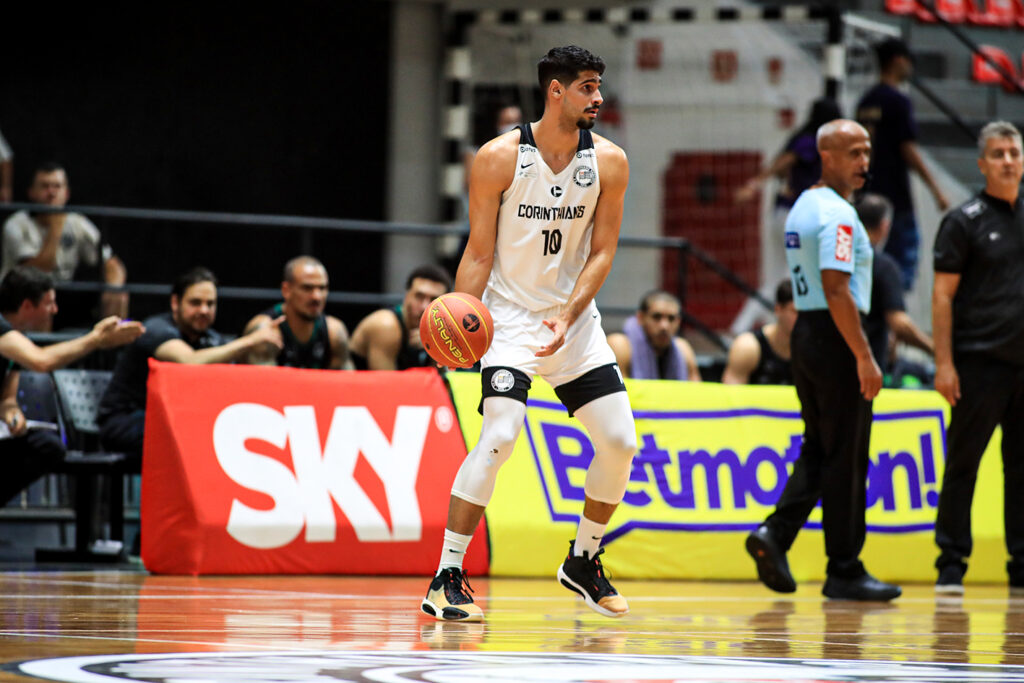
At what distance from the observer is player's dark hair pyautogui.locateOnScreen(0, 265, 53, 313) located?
9.31 metres

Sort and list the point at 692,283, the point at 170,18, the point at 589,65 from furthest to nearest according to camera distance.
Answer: the point at 692,283 < the point at 170,18 < the point at 589,65

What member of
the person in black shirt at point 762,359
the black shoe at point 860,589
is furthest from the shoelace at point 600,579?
the person in black shirt at point 762,359

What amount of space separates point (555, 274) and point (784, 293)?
201 inches

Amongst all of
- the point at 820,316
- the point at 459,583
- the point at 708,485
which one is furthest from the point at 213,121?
the point at 459,583

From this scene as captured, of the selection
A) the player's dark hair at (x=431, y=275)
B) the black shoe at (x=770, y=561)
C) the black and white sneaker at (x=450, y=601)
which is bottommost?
the black shoe at (x=770, y=561)

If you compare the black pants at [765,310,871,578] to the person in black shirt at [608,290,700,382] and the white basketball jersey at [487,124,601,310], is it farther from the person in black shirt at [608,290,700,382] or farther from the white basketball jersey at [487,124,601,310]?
the person in black shirt at [608,290,700,382]

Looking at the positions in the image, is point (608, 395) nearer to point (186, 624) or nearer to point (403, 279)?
point (186, 624)

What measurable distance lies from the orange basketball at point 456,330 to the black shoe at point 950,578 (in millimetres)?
4019

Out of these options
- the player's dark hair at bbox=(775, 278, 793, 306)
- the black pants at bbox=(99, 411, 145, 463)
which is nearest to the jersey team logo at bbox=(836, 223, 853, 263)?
the player's dark hair at bbox=(775, 278, 793, 306)

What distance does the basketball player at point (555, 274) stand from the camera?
5785 mm

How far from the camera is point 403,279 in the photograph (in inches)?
635

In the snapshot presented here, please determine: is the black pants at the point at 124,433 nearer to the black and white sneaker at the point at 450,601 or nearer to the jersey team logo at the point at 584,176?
the black and white sneaker at the point at 450,601

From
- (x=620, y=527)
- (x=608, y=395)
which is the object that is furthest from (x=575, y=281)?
(x=620, y=527)

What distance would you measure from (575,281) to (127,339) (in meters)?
3.94
